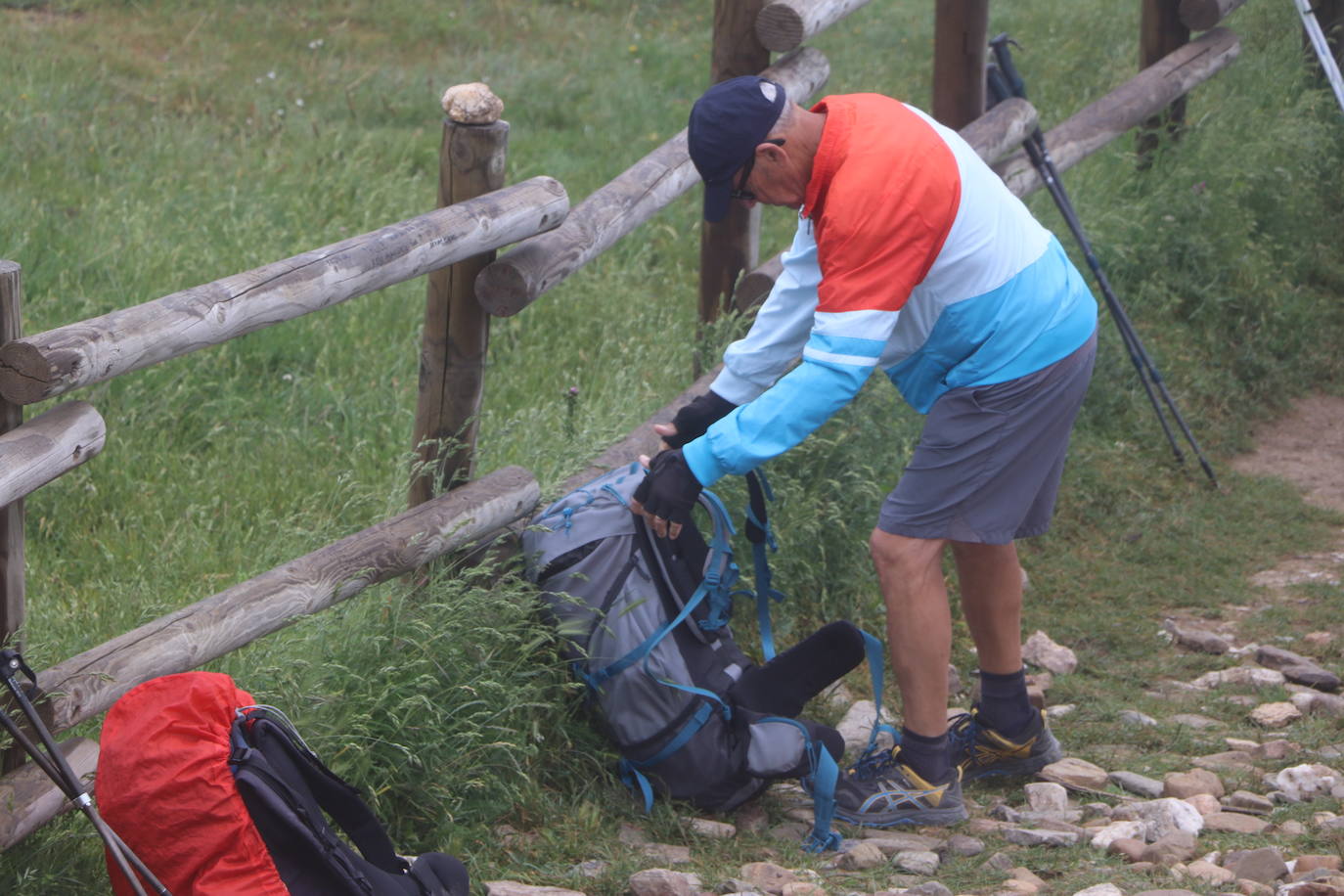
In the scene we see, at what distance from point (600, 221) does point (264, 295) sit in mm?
1308

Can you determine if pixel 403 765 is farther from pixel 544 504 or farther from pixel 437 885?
pixel 544 504

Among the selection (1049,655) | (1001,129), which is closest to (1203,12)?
(1001,129)

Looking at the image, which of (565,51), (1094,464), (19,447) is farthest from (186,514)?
(565,51)

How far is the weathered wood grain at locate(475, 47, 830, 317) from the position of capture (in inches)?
142

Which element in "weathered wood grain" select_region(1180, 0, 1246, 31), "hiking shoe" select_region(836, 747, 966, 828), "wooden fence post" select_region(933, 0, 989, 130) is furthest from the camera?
"weathered wood grain" select_region(1180, 0, 1246, 31)

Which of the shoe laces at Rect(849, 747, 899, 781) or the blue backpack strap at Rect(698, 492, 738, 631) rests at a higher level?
the blue backpack strap at Rect(698, 492, 738, 631)

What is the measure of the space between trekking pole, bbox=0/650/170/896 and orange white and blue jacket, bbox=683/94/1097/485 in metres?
1.50

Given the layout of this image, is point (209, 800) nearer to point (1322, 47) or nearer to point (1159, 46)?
point (1159, 46)

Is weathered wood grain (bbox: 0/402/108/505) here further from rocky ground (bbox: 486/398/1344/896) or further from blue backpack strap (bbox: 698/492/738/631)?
blue backpack strap (bbox: 698/492/738/631)

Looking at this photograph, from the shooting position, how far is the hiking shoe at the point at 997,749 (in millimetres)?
3941

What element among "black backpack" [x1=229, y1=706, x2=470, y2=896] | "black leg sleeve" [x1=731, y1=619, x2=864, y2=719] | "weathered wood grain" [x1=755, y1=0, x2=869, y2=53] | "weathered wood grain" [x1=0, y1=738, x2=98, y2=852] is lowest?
"black leg sleeve" [x1=731, y1=619, x2=864, y2=719]

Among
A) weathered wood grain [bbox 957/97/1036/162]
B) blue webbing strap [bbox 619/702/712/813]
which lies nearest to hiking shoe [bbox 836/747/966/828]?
blue webbing strap [bbox 619/702/712/813]

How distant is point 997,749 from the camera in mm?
3945

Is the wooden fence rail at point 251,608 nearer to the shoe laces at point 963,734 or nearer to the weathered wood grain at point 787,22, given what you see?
the shoe laces at point 963,734
